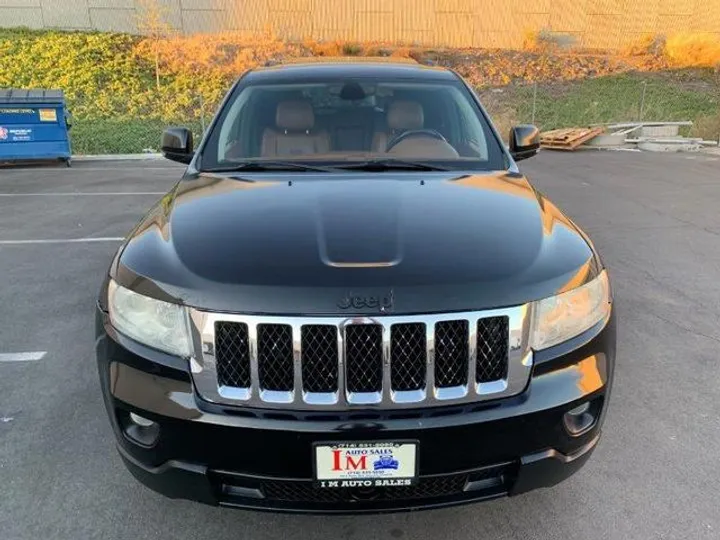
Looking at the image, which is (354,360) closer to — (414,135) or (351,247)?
(351,247)

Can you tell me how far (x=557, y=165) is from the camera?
12.8 meters

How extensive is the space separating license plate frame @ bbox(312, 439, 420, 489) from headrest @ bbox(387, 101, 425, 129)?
2.15m

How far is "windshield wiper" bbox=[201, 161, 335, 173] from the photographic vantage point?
118 inches

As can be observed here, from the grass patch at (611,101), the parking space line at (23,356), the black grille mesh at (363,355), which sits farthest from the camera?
the grass patch at (611,101)

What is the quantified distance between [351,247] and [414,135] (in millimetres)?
1595

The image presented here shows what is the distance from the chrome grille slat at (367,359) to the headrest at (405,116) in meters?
1.93

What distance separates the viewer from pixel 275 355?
1828mm

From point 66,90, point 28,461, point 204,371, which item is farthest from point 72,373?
point 66,90

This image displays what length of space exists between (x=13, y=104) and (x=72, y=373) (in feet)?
35.5

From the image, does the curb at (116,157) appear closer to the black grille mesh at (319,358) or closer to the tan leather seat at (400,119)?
the tan leather seat at (400,119)

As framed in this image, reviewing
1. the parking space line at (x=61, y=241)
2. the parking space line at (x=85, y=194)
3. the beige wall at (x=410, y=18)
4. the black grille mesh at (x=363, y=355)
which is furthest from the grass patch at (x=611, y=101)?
the black grille mesh at (x=363, y=355)

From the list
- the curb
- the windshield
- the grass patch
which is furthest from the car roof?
the grass patch

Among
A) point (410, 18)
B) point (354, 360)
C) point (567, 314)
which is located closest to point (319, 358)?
point (354, 360)

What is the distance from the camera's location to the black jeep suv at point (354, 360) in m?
1.82
